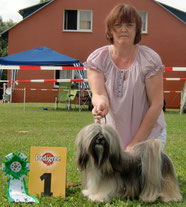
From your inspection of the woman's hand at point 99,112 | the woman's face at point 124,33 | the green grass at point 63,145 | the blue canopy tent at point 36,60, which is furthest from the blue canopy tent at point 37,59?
the woman's hand at point 99,112

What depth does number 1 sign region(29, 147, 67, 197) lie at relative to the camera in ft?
8.36

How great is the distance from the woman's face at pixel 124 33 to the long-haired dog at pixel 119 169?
2.50ft

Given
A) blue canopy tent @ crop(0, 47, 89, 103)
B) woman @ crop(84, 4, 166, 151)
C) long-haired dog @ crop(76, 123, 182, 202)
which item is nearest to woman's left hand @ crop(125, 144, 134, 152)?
woman @ crop(84, 4, 166, 151)

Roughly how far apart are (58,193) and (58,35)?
47.0 ft

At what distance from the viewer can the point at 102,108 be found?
246 centimetres

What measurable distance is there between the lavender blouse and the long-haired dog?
0.40 metres

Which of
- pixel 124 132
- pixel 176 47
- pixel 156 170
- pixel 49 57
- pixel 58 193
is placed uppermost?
pixel 176 47

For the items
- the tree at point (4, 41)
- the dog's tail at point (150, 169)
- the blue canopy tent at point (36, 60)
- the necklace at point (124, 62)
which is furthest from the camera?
the tree at point (4, 41)

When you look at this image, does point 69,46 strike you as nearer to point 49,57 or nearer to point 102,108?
point 49,57

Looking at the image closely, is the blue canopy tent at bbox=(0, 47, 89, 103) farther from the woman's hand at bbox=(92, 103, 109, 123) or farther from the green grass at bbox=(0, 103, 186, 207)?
the woman's hand at bbox=(92, 103, 109, 123)

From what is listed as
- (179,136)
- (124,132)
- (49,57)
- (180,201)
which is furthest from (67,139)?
(49,57)

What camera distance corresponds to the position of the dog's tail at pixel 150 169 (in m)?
2.27

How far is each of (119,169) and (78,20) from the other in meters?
14.7

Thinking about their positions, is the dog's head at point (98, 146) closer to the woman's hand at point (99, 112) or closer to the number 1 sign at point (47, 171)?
the woman's hand at point (99, 112)
